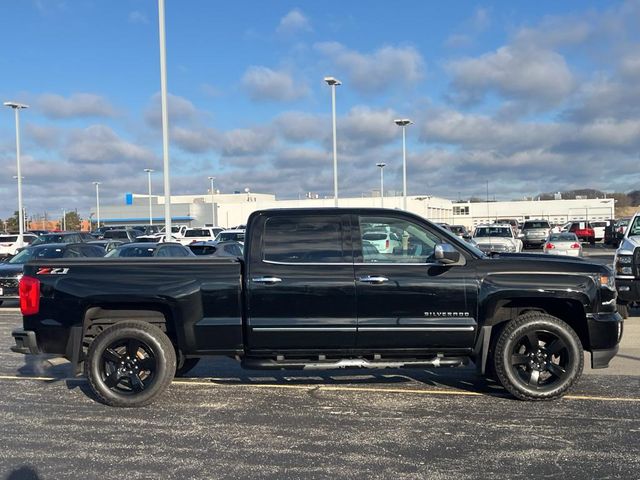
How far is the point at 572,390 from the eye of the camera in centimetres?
692

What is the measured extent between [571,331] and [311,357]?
2586 millimetres

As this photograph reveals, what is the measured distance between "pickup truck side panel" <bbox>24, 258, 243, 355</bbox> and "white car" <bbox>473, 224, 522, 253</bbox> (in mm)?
17905

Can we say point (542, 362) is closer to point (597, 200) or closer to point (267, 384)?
point (267, 384)

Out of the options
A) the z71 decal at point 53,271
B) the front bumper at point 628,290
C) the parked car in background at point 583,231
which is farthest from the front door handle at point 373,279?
the parked car in background at point 583,231

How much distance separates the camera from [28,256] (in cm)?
1642

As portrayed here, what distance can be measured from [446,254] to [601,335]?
1814 millimetres

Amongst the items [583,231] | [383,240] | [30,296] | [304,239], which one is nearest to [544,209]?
[583,231]

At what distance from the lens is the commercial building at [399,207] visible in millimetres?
79562

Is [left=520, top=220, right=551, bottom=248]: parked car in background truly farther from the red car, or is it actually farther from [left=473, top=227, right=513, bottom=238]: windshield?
[left=473, top=227, right=513, bottom=238]: windshield

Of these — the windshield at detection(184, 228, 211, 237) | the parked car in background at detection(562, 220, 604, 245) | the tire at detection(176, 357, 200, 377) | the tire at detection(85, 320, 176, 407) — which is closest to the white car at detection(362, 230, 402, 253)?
the tire at detection(85, 320, 176, 407)

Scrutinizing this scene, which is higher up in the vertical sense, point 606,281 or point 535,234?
point 535,234

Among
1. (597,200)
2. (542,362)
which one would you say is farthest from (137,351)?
(597,200)

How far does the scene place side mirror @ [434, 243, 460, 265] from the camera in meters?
6.09

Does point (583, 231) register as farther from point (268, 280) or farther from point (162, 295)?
point (162, 295)
